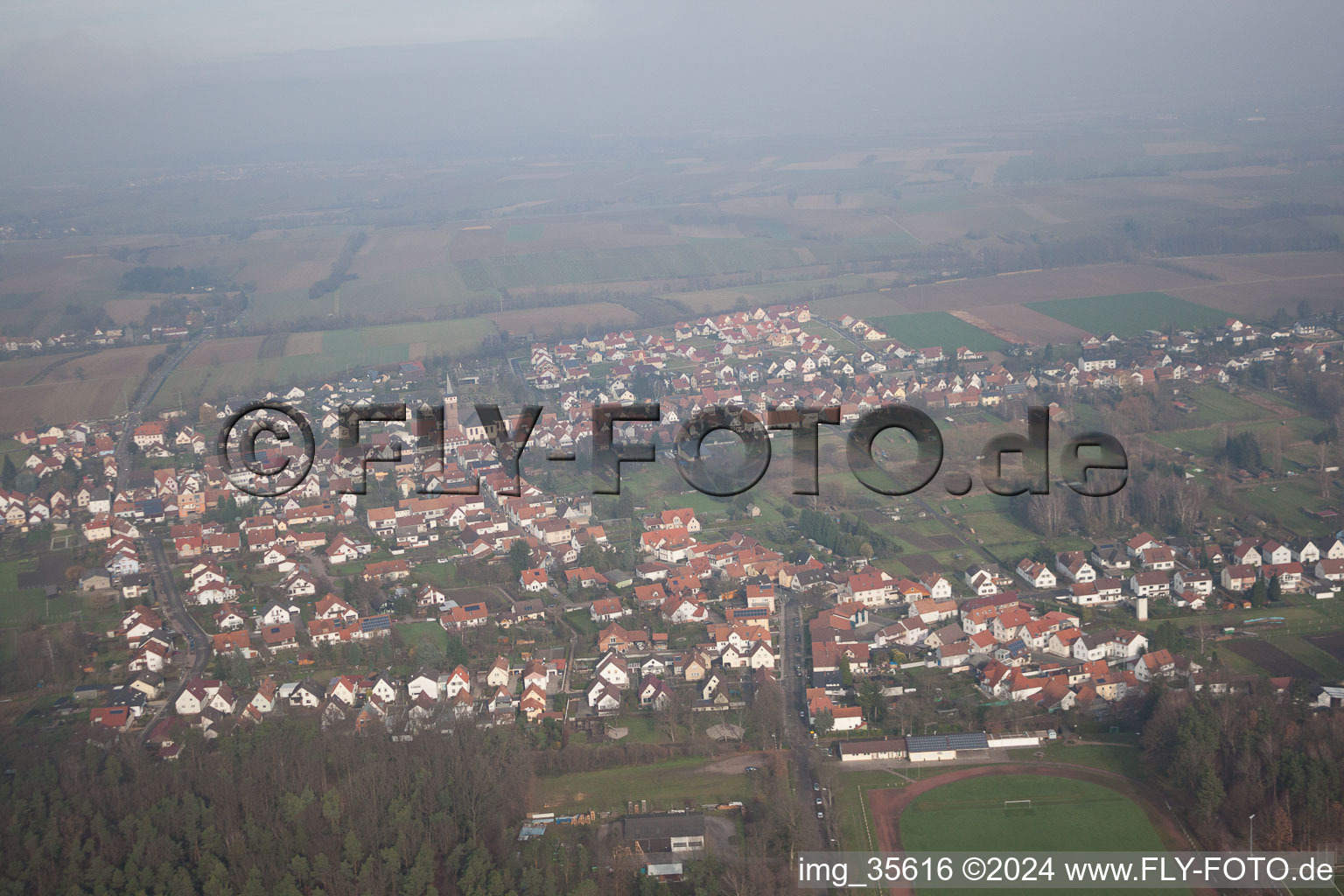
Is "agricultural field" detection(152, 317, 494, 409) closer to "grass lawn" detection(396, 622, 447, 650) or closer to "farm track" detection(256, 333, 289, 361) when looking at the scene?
"farm track" detection(256, 333, 289, 361)

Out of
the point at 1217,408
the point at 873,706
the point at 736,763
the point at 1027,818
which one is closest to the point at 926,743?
the point at 873,706

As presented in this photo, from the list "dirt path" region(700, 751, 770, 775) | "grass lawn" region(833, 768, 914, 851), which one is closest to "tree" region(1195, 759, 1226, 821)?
"grass lawn" region(833, 768, 914, 851)

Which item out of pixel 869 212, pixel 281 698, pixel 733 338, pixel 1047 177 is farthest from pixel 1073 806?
pixel 1047 177

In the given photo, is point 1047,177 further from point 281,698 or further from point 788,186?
point 281,698

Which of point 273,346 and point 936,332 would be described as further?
point 273,346

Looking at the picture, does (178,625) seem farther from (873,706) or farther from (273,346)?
(273,346)

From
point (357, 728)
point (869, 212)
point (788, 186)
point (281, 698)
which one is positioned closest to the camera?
point (357, 728)

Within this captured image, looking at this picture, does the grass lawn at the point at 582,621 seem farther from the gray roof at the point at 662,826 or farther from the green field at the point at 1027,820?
the green field at the point at 1027,820
